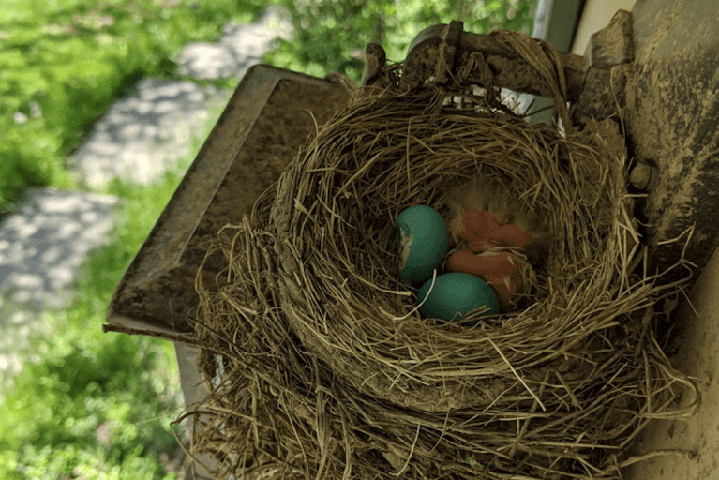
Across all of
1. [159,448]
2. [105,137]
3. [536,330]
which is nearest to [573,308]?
[536,330]

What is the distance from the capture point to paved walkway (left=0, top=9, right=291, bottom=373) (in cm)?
268

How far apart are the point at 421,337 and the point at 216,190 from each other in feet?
2.20

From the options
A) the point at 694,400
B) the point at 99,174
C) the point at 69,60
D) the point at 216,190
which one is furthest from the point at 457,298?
the point at 69,60

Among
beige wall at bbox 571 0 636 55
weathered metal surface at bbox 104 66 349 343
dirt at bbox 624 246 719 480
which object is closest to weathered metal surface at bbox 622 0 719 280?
dirt at bbox 624 246 719 480

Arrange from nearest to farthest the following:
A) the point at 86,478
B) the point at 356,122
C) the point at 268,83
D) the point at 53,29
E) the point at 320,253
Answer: the point at 320,253 → the point at 356,122 → the point at 268,83 → the point at 86,478 → the point at 53,29

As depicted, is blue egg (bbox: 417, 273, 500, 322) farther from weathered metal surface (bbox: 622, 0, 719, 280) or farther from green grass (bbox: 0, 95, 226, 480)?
green grass (bbox: 0, 95, 226, 480)

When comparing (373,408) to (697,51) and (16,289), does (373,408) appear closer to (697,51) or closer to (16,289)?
(697,51)

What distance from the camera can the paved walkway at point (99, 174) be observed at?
2.68 metres

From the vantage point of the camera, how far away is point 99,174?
3115mm

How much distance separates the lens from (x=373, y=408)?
0.96 m

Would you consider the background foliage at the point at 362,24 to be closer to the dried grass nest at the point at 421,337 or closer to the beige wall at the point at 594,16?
the beige wall at the point at 594,16

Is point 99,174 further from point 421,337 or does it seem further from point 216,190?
point 421,337

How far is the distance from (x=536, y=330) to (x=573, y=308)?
73mm

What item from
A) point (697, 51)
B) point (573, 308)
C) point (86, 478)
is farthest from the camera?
point (86, 478)
